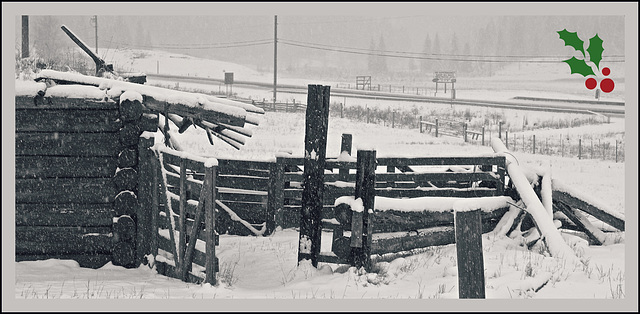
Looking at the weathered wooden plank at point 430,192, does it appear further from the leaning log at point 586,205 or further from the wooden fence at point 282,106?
the wooden fence at point 282,106

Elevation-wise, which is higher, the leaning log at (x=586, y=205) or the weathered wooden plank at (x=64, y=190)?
the weathered wooden plank at (x=64, y=190)

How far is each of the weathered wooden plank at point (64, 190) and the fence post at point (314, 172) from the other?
2.74m

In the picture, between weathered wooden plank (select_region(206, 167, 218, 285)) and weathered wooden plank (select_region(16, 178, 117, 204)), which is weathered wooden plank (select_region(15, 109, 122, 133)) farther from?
weathered wooden plank (select_region(206, 167, 218, 285))

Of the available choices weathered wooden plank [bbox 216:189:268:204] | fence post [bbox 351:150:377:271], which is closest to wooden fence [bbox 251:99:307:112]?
weathered wooden plank [bbox 216:189:268:204]

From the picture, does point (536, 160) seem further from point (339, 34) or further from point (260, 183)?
point (339, 34)

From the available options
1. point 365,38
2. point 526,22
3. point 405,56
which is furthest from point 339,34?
point 526,22

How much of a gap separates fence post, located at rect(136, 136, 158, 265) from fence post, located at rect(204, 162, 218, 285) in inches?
69.4

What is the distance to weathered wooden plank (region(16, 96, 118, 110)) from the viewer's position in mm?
9070

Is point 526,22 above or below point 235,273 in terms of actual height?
above

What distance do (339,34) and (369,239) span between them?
12956 cm

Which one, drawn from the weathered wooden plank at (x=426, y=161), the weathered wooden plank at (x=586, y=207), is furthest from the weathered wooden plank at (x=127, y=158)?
the weathered wooden plank at (x=586, y=207)

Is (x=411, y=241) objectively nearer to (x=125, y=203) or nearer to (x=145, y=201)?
(x=145, y=201)

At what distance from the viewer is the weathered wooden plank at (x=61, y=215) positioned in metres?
9.30

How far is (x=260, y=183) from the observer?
10.6 meters
